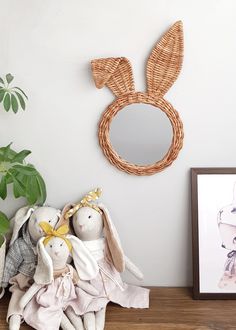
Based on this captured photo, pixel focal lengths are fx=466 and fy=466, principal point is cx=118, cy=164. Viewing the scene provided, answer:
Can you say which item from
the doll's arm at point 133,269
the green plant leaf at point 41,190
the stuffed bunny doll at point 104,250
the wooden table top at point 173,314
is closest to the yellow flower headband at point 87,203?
the stuffed bunny doll at point 104,250

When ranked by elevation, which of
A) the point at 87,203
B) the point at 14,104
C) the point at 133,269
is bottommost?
the point at 133,269

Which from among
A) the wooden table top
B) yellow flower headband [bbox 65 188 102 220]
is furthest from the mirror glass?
the wooden table top

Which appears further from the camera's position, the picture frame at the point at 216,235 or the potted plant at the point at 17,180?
the picture frame at the point at 216,235

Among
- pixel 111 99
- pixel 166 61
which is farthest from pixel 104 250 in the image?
pixel 166 61

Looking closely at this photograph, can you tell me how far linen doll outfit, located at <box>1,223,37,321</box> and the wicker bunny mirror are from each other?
43cm

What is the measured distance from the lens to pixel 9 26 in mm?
1687

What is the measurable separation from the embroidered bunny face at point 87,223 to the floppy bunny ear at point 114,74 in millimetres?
430

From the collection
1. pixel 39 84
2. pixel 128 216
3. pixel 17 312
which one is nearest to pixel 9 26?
pixel 39 84

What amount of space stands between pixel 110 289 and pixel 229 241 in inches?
17.9

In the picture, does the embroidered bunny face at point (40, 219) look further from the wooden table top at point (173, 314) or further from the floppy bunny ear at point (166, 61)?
the floppy bunny ear at point (166, 61)

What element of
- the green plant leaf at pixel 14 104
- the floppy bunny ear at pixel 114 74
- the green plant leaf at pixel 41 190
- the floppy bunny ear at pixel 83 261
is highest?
the floppy bunny ear at pixel 114 74

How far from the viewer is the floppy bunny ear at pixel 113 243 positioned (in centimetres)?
162

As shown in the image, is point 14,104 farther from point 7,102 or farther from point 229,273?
point 229,273

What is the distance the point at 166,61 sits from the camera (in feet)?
5.38
